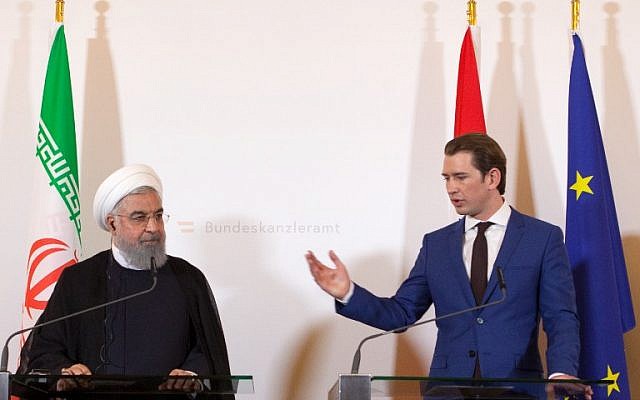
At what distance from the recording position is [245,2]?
5945 mm

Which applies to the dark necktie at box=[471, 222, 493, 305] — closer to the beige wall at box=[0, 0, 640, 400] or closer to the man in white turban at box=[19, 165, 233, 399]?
the man in white turban at box=[19, 165, 233, 399]

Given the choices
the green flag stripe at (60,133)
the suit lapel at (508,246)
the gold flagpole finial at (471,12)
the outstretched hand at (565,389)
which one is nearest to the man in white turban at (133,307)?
the green flag stripe at (60,133)

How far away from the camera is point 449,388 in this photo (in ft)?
10.5

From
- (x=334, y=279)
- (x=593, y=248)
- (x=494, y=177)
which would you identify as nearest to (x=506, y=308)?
(x=494, y=177)

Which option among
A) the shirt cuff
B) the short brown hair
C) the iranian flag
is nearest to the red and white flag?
the short brown hair

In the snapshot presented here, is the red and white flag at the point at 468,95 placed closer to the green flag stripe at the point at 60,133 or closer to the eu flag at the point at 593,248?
the eu flag at the point at 593,248

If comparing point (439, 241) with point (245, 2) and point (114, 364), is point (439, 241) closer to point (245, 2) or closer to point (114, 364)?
point (114, 364)

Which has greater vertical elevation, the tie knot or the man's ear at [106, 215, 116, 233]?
the man's ear at [106, 215, 116, 233]

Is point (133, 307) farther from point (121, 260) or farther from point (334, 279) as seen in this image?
point (334, 279)

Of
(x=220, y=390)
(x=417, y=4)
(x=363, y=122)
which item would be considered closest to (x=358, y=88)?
(x=363, y=122)

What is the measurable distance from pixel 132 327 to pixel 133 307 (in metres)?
0.09

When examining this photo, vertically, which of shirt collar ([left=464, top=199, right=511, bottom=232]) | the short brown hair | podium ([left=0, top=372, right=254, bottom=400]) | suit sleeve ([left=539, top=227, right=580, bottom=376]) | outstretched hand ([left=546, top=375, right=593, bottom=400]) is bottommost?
outstretched hand ([left=546, top=375, right=593, bottom=400])

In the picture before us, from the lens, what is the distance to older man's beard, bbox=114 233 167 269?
453 centimetres

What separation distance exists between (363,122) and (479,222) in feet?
5.03
